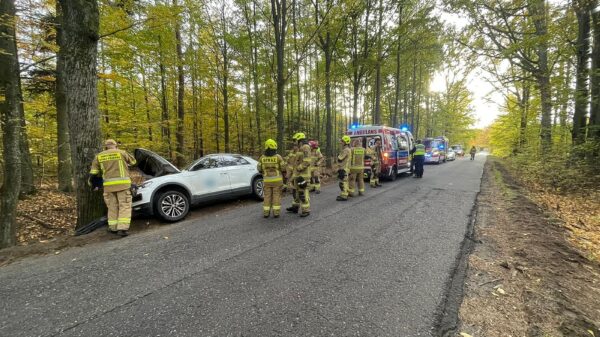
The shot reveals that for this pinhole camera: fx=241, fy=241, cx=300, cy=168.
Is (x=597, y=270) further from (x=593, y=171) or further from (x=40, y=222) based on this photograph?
(x=40, y=222)

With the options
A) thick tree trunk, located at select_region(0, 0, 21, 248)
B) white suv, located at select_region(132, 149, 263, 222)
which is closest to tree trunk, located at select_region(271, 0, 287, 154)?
white suv, located at select_region(132, 149, 263, 222)

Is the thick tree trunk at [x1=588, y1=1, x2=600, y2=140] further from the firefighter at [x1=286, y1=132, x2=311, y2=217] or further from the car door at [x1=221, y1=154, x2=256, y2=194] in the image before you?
the car door at [x1=221, y1=154, x2=256, y2=194]

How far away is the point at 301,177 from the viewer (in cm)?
582

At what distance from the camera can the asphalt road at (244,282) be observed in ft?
7.11

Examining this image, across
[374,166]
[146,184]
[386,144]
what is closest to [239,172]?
[146,184]

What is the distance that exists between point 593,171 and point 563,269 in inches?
301

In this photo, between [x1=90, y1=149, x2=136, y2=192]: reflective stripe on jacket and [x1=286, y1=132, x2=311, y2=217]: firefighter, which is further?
[x1=286, y1=132, x2=311, y2=217]: firefighter

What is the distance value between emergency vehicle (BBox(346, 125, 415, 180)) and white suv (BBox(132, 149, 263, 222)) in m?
5.35

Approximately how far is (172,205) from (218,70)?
434 inches

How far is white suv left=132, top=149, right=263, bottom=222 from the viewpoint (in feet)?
17.9

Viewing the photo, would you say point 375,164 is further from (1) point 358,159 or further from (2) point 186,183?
(2) point 186,183

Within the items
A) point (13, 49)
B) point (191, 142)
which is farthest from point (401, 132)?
point (191, 142)

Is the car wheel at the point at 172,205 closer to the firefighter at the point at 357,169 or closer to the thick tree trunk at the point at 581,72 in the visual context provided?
the firefighter at the point at 357,169

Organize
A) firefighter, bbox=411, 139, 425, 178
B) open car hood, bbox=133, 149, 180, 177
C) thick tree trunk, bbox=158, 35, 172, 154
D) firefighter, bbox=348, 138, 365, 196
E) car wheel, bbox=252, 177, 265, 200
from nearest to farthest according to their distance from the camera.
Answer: open car hood, bbox=133, 149, 180, 177, car wheel, bbox=252, 177, 265, 200, firefighter, bbox=348, 138, 365, 196, firefighter, bbox=411, 139, 425, 178, thick tree trunk, bbox=158, 35, 172, 154
